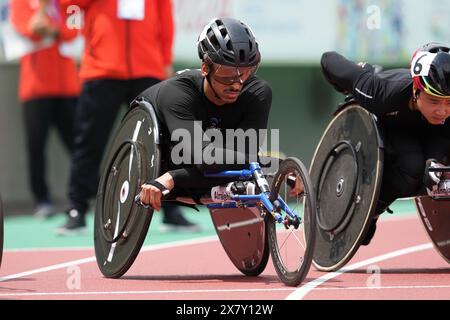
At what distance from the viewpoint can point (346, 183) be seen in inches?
394

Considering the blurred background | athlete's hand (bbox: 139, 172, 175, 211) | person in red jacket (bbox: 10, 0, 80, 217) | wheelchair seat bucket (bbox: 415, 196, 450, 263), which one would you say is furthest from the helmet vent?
person in red jacket (bbox: 10, 0, 80, 217)

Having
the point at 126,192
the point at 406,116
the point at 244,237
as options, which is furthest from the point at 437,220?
the point at 126,192

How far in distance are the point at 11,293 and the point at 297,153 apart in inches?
376

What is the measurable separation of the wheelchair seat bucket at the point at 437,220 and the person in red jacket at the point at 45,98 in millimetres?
5743

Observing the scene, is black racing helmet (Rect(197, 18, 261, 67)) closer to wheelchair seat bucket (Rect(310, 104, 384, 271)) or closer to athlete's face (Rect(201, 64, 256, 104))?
athlete's face (Rect(201, 64, 256, 104))

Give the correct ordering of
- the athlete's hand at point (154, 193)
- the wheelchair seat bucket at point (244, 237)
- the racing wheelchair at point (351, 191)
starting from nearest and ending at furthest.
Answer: the athlete's hand at point (154, 193), the wheelchair seat bucket at point (244, 237), the racing wheelchair at point (351, 191)

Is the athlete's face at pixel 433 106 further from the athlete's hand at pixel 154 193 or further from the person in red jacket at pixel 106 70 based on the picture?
the person in red jacket at pixel 106 70

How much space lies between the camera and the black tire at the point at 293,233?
8.47m

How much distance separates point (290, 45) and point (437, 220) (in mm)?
6250

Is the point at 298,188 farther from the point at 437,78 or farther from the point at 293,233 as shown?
the point at 437,78

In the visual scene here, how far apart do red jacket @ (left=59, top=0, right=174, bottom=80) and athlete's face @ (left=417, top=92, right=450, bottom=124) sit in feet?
13.6

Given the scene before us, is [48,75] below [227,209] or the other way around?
below

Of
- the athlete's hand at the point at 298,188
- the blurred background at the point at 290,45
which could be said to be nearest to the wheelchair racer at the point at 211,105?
the athlete's hand at the point at 298,188
